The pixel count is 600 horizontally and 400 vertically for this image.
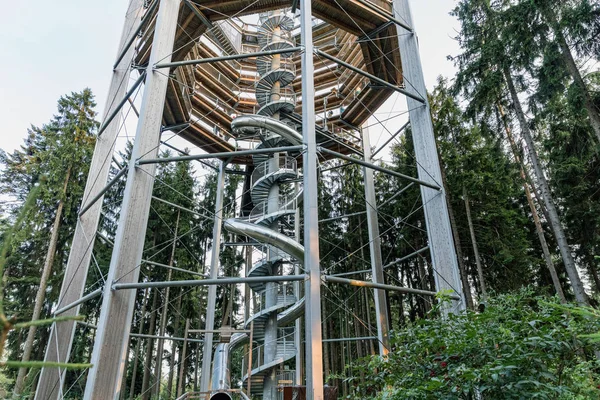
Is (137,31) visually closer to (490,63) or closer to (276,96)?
(276,96)

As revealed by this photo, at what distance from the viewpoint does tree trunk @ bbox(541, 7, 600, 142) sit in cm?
859

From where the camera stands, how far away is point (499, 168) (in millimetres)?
11859

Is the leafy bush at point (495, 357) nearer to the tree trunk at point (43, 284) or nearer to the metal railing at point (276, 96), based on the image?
the metal railing at point (276, 96)

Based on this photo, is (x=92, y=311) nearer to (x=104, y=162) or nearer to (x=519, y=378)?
(x=104, y=162)

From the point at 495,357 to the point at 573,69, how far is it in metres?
9.18

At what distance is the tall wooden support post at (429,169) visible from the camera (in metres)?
6.77

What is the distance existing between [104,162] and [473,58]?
36.4 ft

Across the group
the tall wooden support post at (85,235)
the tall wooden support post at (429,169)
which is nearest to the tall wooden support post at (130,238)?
the tall wooden support post at (85,235)

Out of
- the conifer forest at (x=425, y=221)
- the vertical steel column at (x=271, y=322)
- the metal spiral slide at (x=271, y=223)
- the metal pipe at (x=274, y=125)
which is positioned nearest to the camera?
the conifer forest at (x=425, y=221)

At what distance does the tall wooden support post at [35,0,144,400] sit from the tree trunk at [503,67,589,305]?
394 inches

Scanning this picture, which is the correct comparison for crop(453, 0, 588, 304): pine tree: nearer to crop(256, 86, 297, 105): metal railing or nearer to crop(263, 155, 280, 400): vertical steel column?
crop(256, 86, 297, 105): metal railing

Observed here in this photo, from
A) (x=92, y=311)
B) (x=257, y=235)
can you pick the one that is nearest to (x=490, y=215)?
(x=257, y=235)

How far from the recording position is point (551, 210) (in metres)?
9.15

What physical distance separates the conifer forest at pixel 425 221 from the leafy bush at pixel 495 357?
0.06 ft
